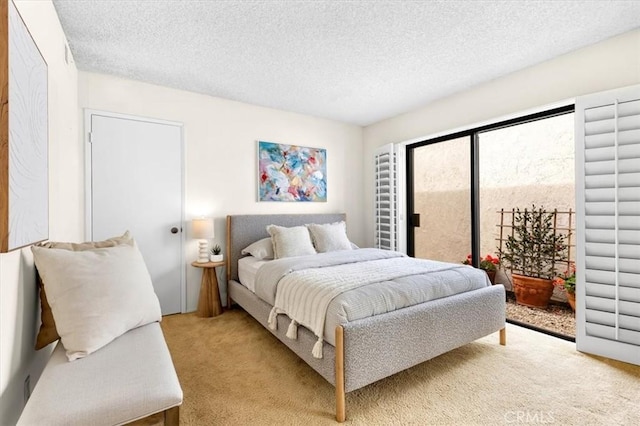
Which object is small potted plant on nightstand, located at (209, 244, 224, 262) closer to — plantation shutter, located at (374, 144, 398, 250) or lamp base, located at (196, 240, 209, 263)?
lamp base, located at (196, 240, 209, 263)

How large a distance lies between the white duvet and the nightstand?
833 millimetres

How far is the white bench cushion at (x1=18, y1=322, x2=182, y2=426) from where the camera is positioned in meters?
1.05

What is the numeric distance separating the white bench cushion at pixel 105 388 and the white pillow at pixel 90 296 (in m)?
0.09

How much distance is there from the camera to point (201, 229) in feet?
10.5

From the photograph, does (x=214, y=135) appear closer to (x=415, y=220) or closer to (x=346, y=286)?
(x=346, y=286)

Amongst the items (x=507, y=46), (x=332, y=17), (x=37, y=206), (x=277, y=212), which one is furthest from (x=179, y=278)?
(x=507, y=46)

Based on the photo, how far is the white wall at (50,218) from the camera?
1.20 meters

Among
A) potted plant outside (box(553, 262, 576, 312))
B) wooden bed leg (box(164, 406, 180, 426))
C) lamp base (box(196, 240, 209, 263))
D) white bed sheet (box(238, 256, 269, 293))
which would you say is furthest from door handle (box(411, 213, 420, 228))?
wooden bed leg (box(164, 406, 180, 426))

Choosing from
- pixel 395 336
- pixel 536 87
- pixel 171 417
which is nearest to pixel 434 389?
pixel 395 336

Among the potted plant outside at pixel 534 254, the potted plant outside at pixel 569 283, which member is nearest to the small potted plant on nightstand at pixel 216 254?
the potted plant outside at pixel 534 254

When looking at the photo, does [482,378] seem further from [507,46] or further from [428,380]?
[507,46]

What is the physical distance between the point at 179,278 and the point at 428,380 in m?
2.72

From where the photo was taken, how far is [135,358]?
1.38 meters

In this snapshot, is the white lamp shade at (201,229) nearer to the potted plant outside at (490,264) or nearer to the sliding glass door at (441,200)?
the sliding glass door at (441,200)
